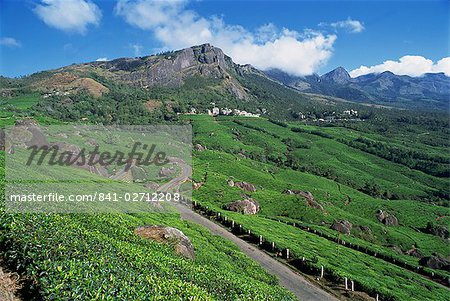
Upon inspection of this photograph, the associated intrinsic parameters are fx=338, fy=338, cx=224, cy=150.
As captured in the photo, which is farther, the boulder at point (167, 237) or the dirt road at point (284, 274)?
the dirt road at point (284, 274)

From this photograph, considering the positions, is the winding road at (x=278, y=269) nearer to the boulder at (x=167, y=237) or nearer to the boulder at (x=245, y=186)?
the boulder at (x=167, y=237)

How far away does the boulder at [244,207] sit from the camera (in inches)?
3886

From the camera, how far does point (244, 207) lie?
99812mm

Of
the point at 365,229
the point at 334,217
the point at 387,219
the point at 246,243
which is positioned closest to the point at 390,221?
the point at 387,219

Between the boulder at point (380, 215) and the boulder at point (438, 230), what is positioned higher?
the boulder at point (380, 215)

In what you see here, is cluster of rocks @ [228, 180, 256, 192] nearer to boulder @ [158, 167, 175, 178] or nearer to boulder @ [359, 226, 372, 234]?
boulder @ [158, 167, 175, 178]

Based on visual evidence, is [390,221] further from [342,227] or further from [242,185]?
[242,185]

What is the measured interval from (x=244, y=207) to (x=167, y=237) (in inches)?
2680

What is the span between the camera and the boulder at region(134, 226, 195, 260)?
32.8 metres

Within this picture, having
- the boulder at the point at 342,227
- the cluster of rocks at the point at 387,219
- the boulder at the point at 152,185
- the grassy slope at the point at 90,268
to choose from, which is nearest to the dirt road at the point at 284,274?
the grassy slope at the point at 90,268

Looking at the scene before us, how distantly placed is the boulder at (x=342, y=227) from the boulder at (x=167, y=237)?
75.2m

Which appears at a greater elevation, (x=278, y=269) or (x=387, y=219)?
(x=278, y=269)

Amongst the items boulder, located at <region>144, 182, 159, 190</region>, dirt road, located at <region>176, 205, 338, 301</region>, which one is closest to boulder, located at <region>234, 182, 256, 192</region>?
boulder, located at <region>144, 182, 159, 190</region>

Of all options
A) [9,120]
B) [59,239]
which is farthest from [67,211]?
[9,120]
